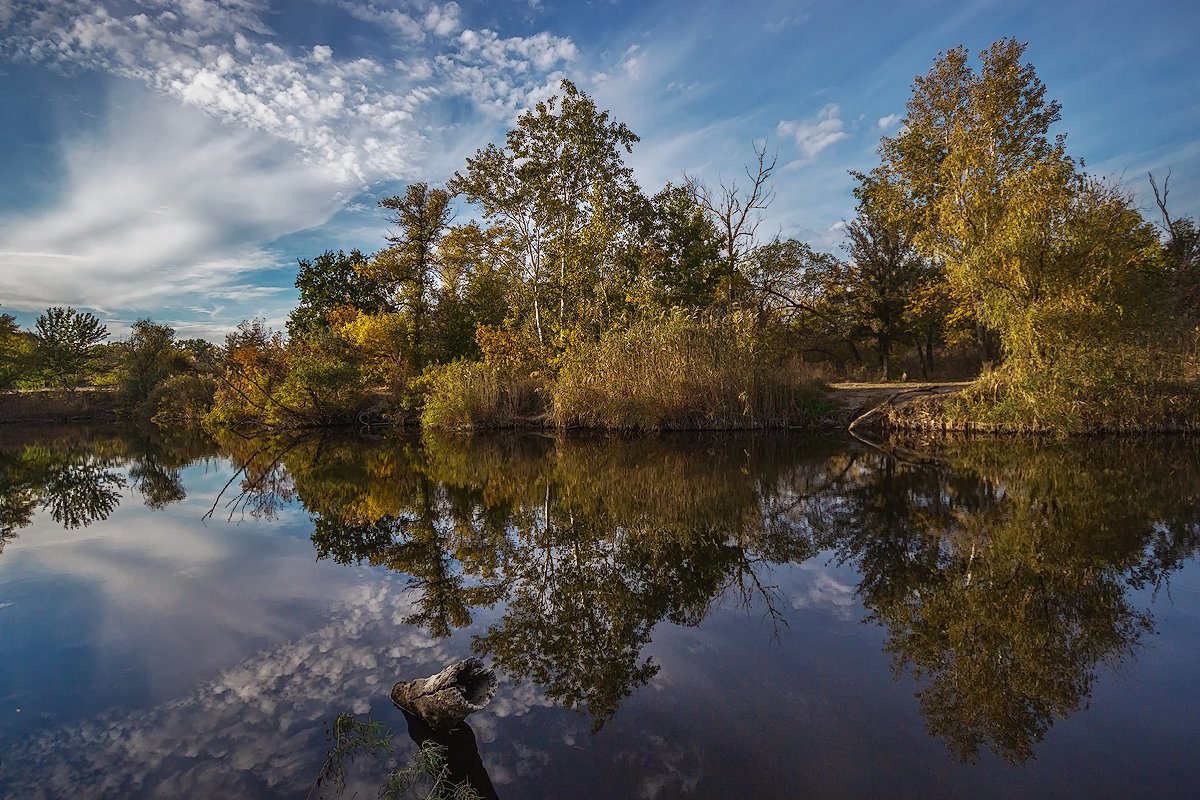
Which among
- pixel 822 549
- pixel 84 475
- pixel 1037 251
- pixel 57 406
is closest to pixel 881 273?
pixel 1037 251

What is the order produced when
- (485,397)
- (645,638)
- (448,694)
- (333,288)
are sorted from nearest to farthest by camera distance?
(448,694)
(645,638)
(485,397)
(333,288)

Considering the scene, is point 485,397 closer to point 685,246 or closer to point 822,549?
point 685,246

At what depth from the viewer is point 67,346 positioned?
41.1 metres

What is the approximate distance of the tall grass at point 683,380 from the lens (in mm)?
17500

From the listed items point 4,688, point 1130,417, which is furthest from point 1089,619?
point 1130,417

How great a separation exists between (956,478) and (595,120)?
1844 centimetres

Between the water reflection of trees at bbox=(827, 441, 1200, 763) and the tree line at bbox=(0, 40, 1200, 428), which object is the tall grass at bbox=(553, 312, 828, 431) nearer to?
the tree line at bbox=(0, 40, 1200, 428)

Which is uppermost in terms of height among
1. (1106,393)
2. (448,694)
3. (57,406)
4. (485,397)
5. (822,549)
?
(57,406)

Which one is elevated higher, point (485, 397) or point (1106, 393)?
point (485, 397)

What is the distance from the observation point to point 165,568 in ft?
23.0

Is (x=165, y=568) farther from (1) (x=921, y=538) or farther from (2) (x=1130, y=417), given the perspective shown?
(2) (x=1130, y=417)

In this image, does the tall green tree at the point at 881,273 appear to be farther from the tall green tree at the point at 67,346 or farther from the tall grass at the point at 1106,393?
the tall green tree at the point at 67,346

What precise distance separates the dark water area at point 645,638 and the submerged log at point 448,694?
0.49ft

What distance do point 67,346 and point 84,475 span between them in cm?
3675
